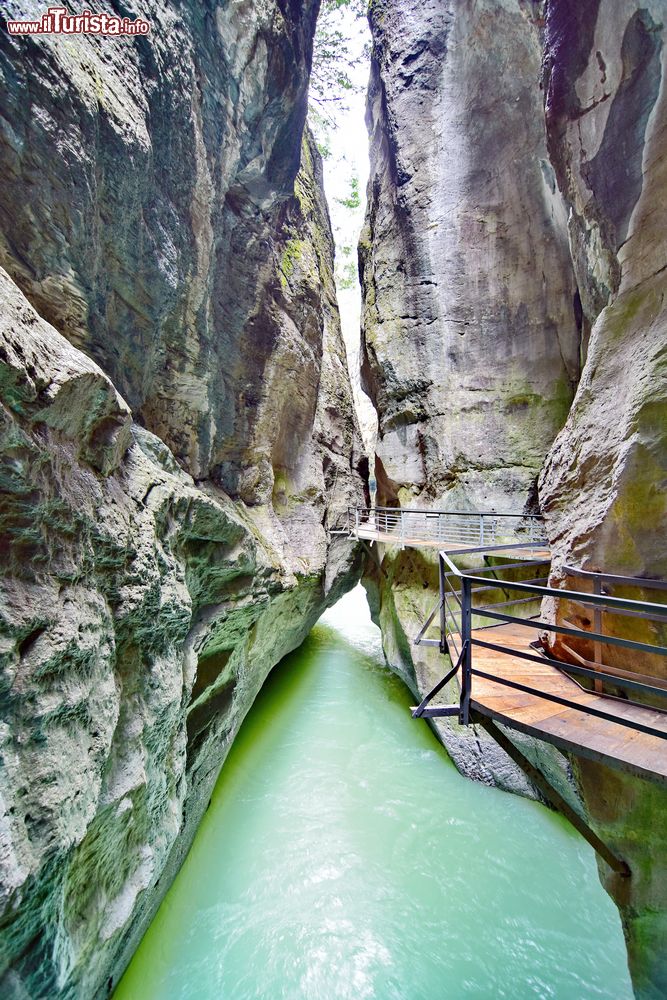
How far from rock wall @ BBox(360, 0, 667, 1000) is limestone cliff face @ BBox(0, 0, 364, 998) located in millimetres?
3379

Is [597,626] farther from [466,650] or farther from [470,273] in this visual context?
[470,273]

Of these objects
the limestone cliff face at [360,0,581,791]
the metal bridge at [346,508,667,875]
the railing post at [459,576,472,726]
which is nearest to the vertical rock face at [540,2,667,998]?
the metal bridge at [346,508,667,875]

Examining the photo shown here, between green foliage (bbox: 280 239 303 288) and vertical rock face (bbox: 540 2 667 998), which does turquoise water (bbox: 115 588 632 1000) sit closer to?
vertical rock face (bbox: 540 2 667 998)

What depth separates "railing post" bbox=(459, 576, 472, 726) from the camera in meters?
2.19

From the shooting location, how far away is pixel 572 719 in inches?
86.5

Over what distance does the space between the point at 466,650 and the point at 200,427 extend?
404 centimetres

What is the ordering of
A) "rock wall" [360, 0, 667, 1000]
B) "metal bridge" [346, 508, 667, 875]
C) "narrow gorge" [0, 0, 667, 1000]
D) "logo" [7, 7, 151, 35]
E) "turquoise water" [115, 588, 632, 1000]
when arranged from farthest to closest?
"turquoise water" [115, 588, 632, 1000]
"rock wall" [360, 0, 667, 1000]
"logo" [7, 7, 151, 35]
"narrow gorge" [0, 0, 667, 1000]
"metal bridge" [346, 508, 667, 875]

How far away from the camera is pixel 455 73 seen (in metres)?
9.64

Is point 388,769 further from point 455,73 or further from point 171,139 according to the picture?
point 455,73

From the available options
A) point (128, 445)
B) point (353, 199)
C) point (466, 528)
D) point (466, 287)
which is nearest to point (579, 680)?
point (128, 445)

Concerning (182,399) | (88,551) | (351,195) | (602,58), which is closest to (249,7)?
(602,58)

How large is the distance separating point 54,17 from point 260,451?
4.60 m

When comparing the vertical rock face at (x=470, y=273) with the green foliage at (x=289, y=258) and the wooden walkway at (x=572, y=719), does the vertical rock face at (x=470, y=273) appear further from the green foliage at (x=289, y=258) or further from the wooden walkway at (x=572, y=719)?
the wooden walkway at (x=572, y=719)

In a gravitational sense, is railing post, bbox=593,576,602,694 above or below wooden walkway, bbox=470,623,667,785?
above
